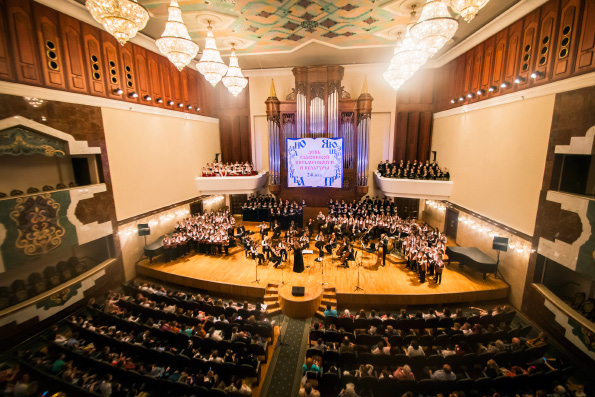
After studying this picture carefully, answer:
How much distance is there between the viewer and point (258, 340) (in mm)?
5996

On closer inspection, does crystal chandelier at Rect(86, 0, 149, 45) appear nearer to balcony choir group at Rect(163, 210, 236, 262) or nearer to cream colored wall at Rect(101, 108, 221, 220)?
cream colored wall at Rect(101, 108, 221, 220)

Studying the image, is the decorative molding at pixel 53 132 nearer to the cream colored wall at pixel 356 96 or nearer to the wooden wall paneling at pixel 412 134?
the cream colored wall at pixel 356 96

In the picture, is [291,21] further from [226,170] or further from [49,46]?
[226,170]

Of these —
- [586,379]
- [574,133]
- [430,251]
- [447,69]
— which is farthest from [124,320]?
[447,69]

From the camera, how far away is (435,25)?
460cm

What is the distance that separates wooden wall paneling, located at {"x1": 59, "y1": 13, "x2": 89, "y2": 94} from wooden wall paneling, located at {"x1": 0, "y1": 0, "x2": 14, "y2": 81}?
4.05 ft

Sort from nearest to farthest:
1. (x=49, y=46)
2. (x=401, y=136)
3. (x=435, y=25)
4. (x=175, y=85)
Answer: (x=435, y=25), (x=49, y=46), (x=175, y=85), (x=401, y=136)

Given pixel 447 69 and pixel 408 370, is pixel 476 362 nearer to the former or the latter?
pixel 408 370

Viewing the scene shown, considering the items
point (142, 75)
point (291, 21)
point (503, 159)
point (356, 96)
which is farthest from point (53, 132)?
point (503, 159)

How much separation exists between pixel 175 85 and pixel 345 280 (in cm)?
1092

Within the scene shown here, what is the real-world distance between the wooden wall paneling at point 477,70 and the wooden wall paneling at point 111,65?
12641 mm

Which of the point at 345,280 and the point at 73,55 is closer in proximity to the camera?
the point at 73,55

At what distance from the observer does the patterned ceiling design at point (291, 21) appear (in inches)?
310

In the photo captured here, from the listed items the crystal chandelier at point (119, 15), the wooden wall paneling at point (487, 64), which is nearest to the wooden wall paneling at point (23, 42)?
the crystal chandelier at point (119, 15)
